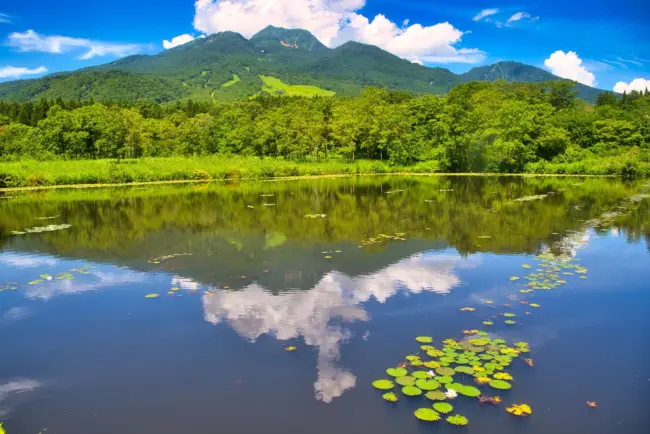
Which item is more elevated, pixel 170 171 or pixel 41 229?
pixel 170 171

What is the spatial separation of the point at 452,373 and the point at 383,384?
3.43 feet

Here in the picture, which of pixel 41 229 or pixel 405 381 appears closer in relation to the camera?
pixel 405 381

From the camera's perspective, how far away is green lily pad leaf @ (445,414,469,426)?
5.82 metres

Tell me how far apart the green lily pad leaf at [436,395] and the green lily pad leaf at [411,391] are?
13cm

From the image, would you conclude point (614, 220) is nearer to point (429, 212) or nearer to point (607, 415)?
point (429, 212)

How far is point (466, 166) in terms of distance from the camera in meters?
55.1

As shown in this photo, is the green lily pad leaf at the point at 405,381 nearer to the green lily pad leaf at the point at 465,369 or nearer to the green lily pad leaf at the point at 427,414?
the green lily pad leaf at the point at 427,414

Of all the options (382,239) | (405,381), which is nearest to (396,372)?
(405,381)

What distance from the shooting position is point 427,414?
5.98 m

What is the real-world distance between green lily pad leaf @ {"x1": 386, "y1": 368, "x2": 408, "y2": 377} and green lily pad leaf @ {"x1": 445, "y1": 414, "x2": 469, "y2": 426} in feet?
3.89

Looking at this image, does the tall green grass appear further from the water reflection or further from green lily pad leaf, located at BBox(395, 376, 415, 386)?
green lily pad leaf, located at BBox(395, 376, 415, 386)

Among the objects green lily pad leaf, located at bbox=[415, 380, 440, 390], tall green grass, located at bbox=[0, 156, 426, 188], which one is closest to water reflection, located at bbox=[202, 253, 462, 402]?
green lily pad leaf, located at bbox=[415, 380, 440, 390]

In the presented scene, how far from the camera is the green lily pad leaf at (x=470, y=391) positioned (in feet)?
20.9

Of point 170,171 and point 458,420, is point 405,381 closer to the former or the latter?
point 458,420
